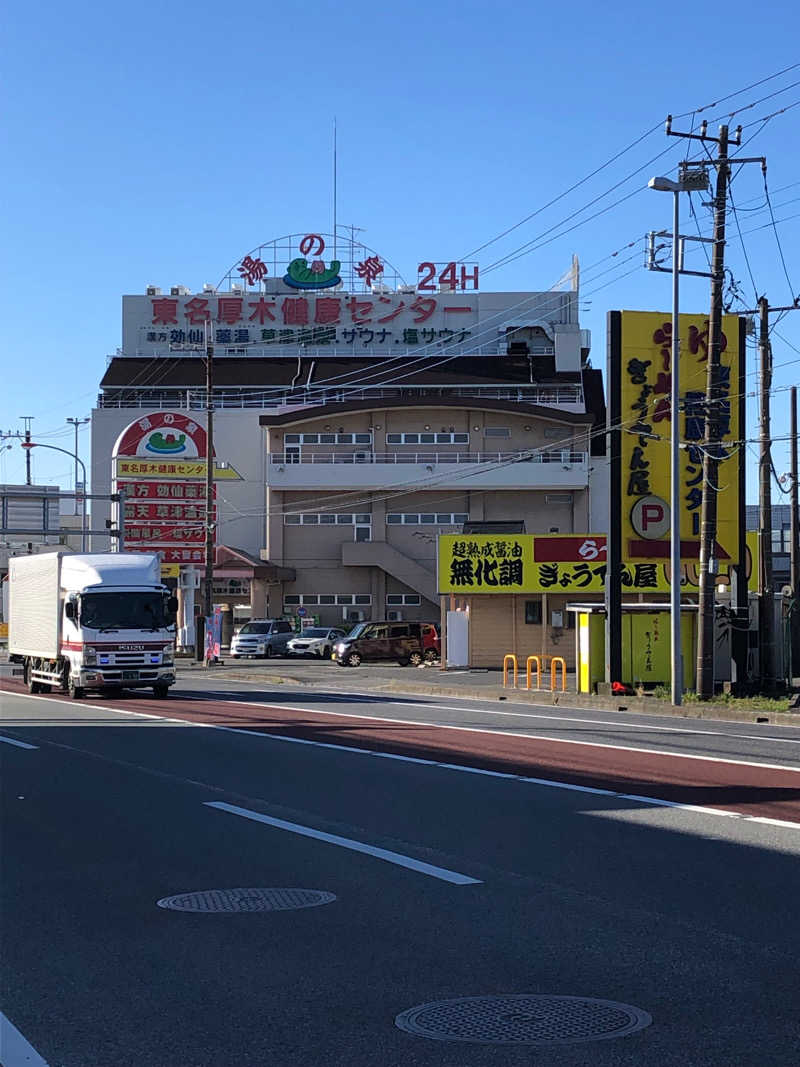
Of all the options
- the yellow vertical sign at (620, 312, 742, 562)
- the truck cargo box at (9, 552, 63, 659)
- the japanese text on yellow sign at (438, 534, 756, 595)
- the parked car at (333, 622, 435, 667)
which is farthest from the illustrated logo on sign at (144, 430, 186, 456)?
the yellow vertical sign at (620, 312, 742, 562)

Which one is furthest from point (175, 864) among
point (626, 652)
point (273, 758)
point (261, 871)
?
point (626, 652)

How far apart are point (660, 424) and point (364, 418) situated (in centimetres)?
4100

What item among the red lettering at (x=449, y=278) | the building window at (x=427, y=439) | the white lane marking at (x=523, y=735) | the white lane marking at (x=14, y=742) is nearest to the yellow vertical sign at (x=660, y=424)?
the white lane marking at (x=523, y=735)

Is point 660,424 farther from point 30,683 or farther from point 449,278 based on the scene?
point 449,278

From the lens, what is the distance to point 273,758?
1658cm

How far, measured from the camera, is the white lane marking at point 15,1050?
16.8 ft

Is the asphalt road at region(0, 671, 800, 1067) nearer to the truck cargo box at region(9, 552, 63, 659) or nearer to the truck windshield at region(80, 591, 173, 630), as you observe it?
the truck windshield at region(80, 591, 173, 630)

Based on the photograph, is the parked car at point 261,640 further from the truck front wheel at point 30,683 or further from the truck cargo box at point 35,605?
the truck front wheel at point 30,683

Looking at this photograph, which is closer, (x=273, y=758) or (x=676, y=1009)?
(x=676, y=1009)

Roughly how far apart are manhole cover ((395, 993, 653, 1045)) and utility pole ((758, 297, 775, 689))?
Answer: 24.7 metres

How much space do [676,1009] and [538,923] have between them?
5.71ft

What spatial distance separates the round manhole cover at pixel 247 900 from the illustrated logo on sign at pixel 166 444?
170 feet

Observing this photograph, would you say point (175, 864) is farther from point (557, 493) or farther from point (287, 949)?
point (557, 493)

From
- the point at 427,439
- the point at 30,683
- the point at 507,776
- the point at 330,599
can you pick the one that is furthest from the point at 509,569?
the point at 507,776
